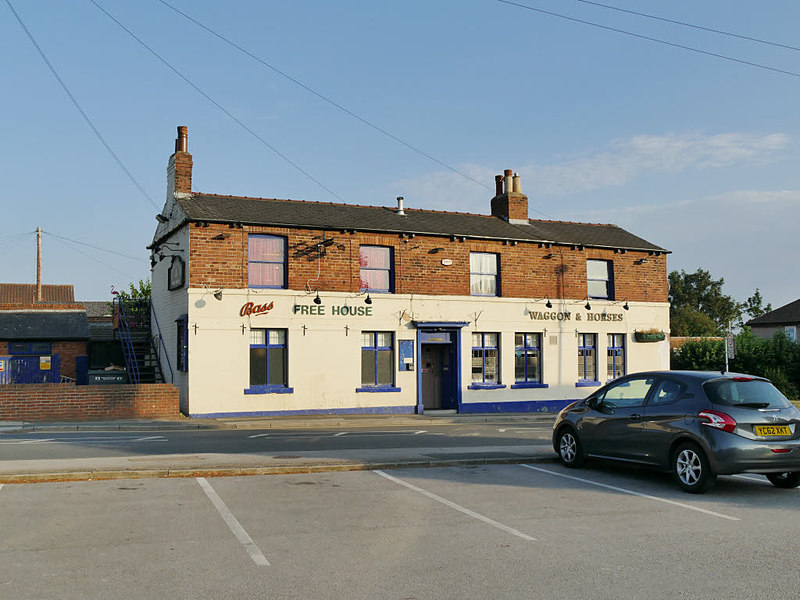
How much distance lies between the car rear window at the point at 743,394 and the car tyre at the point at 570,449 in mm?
2471

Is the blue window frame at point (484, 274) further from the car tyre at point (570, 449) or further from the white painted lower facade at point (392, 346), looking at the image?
the car tyre at point (570, 449)

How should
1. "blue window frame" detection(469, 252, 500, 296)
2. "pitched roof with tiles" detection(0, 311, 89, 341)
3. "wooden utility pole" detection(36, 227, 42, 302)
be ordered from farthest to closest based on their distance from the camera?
"wooden utility pole" detection(36, 227, 42, 302), "pitched roof with tiles" detection(0, 311, 89, 341), "blue window frame" detection(469, 252, 500, 296)

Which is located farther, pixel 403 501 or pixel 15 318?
pixel 15 318

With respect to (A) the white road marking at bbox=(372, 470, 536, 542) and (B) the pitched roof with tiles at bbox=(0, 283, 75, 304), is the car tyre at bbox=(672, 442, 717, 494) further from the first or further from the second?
(B) the pitched roof with tiles at bbox=(0, 283, 75, 304)

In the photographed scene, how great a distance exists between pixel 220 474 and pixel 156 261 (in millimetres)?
19484

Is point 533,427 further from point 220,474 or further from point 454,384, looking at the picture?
point 220,474

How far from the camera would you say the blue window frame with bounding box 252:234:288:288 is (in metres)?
25.0

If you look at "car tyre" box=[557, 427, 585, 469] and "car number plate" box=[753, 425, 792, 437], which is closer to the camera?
"car number plate" box=[753, 425, 792, 437]

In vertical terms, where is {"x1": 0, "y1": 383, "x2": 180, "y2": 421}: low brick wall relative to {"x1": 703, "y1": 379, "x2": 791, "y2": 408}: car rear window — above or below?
below

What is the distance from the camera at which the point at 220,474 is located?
11.1m

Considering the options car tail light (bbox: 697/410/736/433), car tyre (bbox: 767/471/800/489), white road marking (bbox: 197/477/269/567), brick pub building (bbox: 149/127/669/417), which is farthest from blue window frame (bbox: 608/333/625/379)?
white road marking (bbox: 197/477/269/567)

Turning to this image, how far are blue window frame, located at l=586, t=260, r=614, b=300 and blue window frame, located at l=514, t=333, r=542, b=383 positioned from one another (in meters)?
3.30

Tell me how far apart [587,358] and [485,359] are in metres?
4.85

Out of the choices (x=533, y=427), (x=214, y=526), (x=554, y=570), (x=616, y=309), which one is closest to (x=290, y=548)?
(x=214, y=526)
